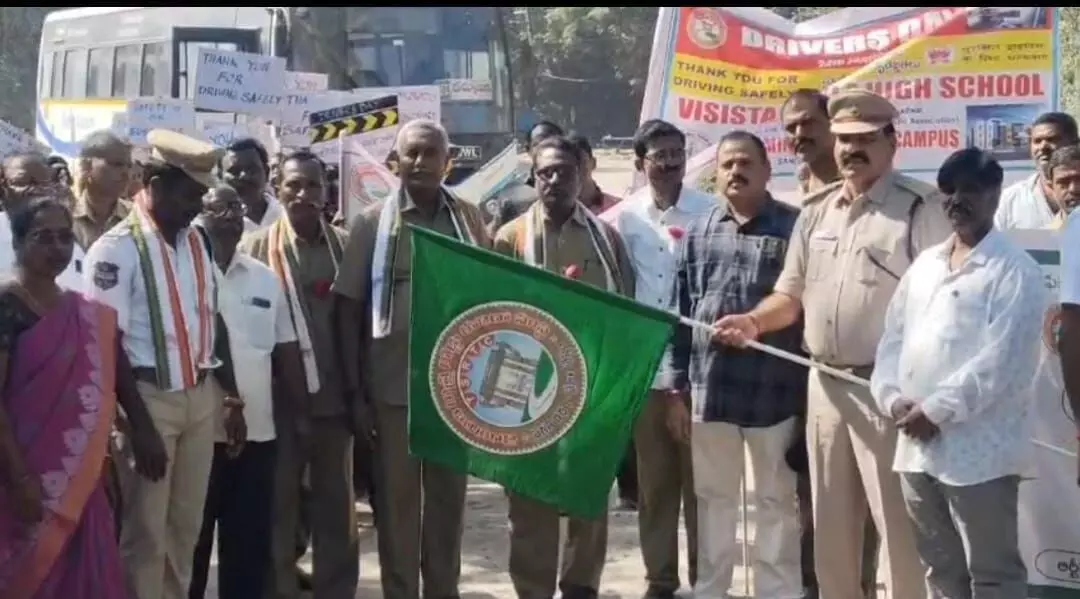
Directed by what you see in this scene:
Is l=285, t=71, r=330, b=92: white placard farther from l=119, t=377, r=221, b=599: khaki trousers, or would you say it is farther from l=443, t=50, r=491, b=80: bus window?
l=119, t=377, r=221, b=599: khaki trousers

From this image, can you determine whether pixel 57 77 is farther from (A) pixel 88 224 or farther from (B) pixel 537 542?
(B) pixel 537 542

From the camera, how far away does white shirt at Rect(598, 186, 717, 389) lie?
6.83 meters

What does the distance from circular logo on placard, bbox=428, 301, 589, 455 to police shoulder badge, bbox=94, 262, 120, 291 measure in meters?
1.14

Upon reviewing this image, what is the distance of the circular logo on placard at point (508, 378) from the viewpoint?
18.4 ft

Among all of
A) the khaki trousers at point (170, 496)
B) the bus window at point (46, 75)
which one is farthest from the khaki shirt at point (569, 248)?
the bus window at point (46, 75)

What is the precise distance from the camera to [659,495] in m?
6.80

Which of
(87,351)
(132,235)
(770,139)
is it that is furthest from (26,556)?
(770,139)

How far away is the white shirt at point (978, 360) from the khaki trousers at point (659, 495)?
1.81 metres

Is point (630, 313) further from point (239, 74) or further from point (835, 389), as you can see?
point (239, 74)

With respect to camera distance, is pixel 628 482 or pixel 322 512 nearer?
pixel 322 512

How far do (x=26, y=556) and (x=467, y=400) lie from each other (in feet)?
5.29

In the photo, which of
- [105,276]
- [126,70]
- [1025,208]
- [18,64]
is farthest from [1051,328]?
[18,64]

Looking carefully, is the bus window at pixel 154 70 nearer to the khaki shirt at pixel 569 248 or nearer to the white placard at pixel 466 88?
the white placard at pixel 466 88

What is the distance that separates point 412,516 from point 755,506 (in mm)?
1335
